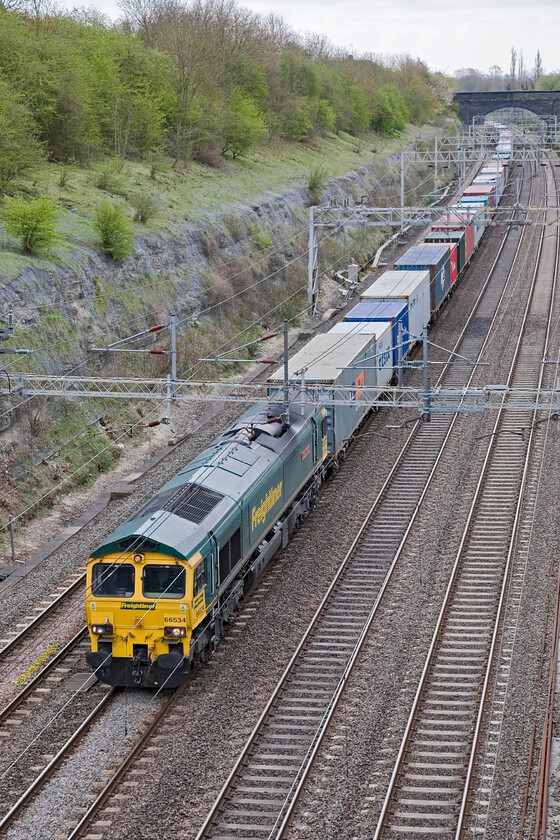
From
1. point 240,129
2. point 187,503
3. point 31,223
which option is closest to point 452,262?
point 240,129

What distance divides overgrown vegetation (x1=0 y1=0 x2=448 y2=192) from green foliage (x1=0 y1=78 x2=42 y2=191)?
0.05 metres

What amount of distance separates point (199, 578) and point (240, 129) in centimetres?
4785

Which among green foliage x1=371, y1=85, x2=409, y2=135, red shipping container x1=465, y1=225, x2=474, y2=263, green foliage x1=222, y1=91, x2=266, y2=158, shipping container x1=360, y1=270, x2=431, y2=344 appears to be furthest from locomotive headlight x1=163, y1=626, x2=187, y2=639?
green foliage x1=371, y1=85, x2=409, y2=135

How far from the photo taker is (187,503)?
19.5 meters

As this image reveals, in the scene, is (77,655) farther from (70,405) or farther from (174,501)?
(70,405)

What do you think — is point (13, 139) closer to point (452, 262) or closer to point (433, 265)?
point (433, 265)

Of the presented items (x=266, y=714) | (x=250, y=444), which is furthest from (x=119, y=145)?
(x=266, y=714)

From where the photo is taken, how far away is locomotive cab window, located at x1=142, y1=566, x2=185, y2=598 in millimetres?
17719

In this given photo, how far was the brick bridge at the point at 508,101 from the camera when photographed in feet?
418

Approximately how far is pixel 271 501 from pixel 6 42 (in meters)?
29.6

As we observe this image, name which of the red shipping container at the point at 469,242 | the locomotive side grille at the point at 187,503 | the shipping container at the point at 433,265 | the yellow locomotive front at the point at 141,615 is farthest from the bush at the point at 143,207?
the yellow locomotive front at the point at 141,615

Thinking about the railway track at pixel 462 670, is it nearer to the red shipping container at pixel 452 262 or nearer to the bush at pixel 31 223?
the bush at pixel 31 223

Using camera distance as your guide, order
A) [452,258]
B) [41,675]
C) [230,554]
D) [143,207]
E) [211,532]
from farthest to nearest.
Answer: [452,258], [143,207], [230,554], [41,675], [211,532]

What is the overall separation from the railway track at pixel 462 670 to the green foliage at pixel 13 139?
20.6 m
